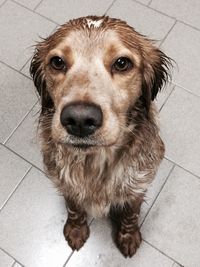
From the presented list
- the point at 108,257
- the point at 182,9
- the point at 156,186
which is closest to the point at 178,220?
the point at 156,186

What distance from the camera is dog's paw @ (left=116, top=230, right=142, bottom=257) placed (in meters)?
2.31

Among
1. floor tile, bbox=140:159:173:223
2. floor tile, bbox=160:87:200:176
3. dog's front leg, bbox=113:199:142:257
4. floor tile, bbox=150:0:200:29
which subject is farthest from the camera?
floor tile, bbox=150:0:200:29

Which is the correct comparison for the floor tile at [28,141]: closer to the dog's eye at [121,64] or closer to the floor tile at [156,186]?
the floor tile at [156,186]

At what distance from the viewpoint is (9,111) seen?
2811mm

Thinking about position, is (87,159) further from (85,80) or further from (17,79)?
(17,79)

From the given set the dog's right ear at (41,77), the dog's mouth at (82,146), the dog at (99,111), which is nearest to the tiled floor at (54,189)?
the dog at (99,111)

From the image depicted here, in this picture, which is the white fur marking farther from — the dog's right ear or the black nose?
the black nose

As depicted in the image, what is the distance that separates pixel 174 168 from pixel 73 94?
1322 millimetres

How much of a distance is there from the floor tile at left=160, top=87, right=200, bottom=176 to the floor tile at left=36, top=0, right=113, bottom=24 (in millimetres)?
945

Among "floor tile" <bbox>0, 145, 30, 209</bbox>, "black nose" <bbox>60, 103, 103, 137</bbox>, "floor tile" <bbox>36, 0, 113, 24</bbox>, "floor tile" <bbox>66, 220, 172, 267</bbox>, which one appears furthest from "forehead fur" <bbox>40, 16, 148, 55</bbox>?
"floor tile" <bbox>36, 0, 113, 24</bbox>

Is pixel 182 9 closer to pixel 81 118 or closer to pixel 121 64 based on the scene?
pixel 121 64

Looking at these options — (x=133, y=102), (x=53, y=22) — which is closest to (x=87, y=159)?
(x=133, y=102)

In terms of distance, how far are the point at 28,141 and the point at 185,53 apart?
1327mm

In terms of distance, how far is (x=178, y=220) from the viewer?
2.44 m
